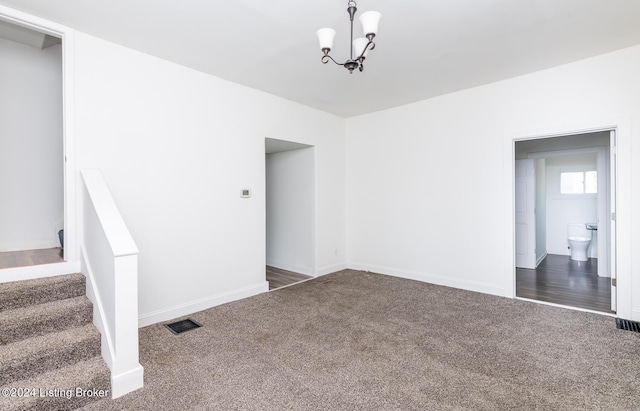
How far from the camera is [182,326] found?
3.08 meters

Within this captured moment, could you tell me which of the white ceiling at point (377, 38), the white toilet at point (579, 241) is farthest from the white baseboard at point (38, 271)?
the white toilet at point (579, 241)

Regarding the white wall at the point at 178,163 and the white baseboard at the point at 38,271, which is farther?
the white wall at the point at 178,163

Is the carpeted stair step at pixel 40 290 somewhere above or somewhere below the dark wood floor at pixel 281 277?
above

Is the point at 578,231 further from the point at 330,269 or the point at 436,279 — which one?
the point at 330,269

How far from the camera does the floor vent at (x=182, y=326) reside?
9.80 ft

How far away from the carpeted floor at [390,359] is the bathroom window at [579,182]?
4.45 m

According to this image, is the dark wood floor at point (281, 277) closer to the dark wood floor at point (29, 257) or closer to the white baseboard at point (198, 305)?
the white baseboard at point (198, 305)

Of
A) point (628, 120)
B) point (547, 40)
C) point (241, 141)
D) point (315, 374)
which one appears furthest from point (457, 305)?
point (241, 141)

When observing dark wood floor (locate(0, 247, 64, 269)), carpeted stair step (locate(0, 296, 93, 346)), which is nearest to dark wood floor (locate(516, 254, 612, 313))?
carpeted stair step (locate(0, 296, 93, 346))

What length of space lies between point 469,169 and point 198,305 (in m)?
3.84

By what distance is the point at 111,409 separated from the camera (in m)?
1.88

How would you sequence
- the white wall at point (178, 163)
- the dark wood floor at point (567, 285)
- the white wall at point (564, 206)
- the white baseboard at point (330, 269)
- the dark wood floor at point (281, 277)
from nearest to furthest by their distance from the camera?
the white wall at point (178, 163)
the dark wood floor at point (567, 285)
the dark wood floor at point (281, 277)
the white baseboard at point (330, 269)
the white wall at point (564, 206)

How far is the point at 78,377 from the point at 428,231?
13.7 feet

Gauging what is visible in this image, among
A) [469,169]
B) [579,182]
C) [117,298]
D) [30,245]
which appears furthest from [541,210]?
[30,245]
